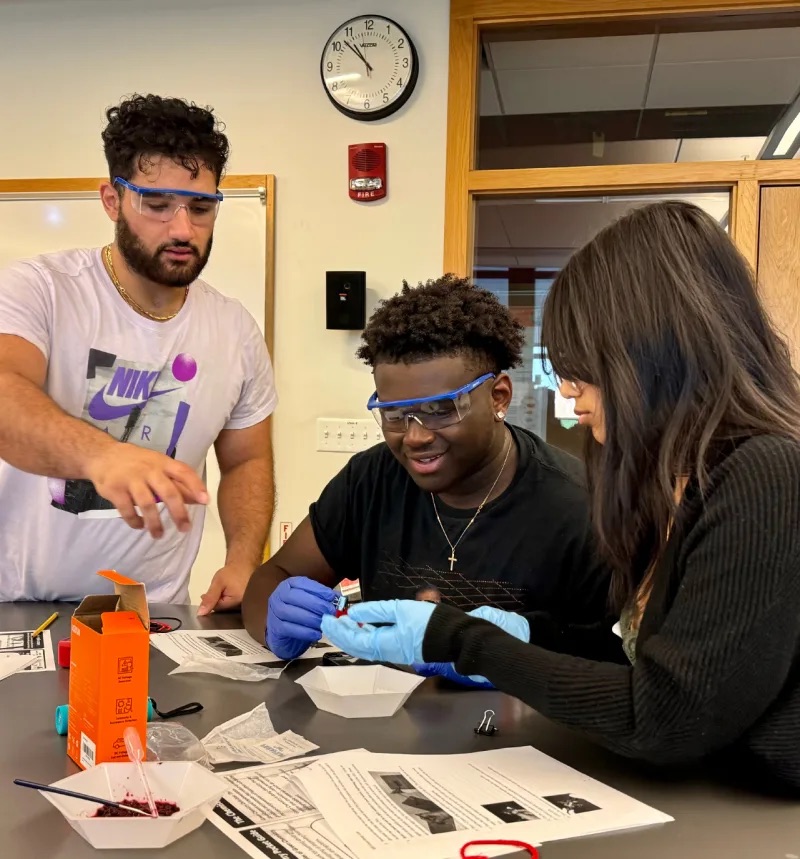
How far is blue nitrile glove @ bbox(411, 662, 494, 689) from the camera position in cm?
121

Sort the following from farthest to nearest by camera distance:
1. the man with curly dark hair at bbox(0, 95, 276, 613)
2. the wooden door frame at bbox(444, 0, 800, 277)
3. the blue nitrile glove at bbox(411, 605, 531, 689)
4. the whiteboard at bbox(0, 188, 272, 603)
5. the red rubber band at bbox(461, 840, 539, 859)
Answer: the whiteboard at bbox(0, 188, 272, 603), the wooden door frame at bbox(444, 0, 800, 277), the man with curly dark hair at bbox(0, 95, 276, 613), the blue nitrile glove at bbox(411, 605, 531, 689), the red rubber band at bbox(461, 840, 539, 859)

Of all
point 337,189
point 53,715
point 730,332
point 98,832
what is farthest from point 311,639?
point 337,189

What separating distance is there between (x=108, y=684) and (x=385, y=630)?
330mm

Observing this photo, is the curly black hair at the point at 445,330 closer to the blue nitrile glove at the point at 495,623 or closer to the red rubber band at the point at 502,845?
the blue nitrile glove at the point at 495,623

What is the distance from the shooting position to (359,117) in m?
2.96

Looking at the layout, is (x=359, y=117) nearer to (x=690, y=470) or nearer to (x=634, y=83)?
(x=634, y=83)

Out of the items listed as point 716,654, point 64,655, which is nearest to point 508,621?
point 716,654

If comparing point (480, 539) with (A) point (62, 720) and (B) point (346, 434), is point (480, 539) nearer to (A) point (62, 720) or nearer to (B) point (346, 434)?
(A) point (62, 720)

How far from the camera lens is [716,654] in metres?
0.82

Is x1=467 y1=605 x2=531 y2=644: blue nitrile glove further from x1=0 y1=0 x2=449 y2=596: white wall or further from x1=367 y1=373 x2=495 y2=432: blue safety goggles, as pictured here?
x1=0 y1=0 x2=449 y2=596: white wall

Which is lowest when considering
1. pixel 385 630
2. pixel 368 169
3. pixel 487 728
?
pixel 487 728

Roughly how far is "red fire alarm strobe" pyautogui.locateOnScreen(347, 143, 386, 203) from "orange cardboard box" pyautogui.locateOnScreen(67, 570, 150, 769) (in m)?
2.24

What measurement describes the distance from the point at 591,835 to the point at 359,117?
2642mm

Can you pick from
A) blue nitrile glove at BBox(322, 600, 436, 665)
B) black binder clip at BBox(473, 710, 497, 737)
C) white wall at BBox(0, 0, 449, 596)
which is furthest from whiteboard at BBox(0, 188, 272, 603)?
black binder clip at BBox(473, 710, 497, 737)
